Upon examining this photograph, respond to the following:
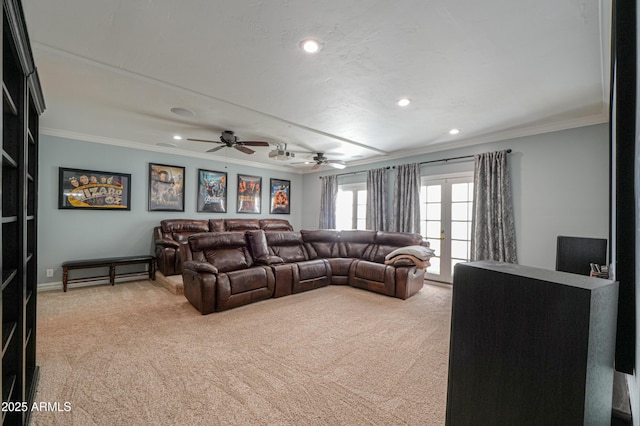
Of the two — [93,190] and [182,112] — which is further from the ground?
[182,112]

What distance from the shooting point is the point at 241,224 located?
6621mm

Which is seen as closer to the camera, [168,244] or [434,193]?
[168,244]

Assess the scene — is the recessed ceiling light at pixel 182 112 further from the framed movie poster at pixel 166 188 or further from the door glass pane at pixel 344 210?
the door glass pane at pixel 344 210

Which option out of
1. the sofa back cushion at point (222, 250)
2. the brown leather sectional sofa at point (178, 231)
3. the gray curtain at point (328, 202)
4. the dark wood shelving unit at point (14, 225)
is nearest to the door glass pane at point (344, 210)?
the gray curtain at point (328, 202)

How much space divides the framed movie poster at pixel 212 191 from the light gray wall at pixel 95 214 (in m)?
0.13

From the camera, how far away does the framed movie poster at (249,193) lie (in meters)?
7.00

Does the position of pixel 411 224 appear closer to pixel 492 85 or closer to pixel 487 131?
pixel 487 131

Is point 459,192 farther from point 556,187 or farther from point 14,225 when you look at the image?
point 14,225

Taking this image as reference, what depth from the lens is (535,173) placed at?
4.08 metres

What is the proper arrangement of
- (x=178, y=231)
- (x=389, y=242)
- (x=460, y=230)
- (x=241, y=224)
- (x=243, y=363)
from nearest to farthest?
(x=243, y=363) → (x=460, y=230) → (x=389, y=242) → (x=178, y=231) → (x=241, y=224)

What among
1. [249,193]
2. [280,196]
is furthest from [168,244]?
[280,196]

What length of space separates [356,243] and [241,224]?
2.86 m

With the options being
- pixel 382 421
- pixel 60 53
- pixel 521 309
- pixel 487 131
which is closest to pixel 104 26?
pixel 60 53

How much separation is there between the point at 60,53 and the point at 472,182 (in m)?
5.57
